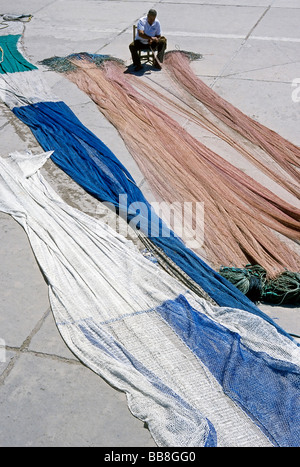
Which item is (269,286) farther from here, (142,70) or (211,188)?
(142,70)

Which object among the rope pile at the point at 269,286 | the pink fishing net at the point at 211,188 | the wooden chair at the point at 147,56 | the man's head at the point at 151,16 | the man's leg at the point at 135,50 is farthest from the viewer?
the wooden chair at the point at 147,56

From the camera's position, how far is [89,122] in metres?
7.39

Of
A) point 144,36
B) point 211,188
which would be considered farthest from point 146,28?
point 211,188

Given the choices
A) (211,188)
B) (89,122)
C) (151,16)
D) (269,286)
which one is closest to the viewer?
(269,286)

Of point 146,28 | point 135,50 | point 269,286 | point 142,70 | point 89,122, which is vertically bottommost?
point 269,286

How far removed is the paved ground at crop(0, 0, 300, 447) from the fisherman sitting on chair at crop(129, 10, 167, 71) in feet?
1.06

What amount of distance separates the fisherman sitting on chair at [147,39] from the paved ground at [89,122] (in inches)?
12.8

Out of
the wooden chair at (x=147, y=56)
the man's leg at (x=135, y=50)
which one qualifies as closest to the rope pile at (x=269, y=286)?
the man's leg at (x=135, y=50)

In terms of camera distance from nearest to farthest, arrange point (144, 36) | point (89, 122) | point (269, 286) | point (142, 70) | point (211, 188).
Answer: point (269, 286) → point (211, 188) → point (89, 122) → point (144, 36) → point (142, 70)

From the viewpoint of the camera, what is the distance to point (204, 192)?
5762mm

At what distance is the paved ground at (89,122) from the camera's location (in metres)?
3.45

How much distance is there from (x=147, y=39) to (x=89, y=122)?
2451mm

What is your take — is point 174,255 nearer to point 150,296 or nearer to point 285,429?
point 150,296

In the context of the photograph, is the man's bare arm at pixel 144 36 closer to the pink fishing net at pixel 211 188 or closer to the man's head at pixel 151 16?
the man's head at pixel 151 16
